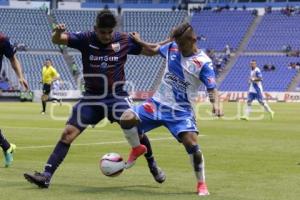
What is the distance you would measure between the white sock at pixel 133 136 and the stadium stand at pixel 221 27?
182ft

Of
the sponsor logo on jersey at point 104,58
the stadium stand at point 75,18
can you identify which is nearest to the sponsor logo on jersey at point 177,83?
the sponsor logo on jersey at point 104,58

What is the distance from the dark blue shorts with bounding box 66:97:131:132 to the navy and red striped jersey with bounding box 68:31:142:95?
143 millimetres

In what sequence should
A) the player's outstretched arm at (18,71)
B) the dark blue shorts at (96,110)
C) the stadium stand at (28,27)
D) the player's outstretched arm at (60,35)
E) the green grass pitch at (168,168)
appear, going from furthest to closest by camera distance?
the stadium stand at (28,27)
the player's outstretched arm at (18,71)
the dark blue shorts at (96,110)
the player's outstretched arm at (60,35)
the green grass pitch at (168,168)

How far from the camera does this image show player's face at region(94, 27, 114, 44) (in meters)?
9.81

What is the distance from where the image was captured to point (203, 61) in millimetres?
9516

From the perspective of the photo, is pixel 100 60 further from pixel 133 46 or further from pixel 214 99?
pixel 214 99

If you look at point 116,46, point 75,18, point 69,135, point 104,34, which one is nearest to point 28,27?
point 75,18

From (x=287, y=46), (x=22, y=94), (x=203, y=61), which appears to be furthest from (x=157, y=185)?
(x=287, y=46)

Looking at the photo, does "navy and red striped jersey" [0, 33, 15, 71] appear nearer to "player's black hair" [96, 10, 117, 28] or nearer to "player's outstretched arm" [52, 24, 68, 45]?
"player's outstretched arm" [52, 24, 68, 45]

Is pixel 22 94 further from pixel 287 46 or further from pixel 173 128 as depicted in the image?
pixel 173 128

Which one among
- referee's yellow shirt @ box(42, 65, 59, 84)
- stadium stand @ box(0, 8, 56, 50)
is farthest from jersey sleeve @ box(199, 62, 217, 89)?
stadium stand @ box(0, 8, 56, 50)

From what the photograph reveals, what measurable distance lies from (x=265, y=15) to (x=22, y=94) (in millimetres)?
25737

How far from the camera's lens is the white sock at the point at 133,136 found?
980cm

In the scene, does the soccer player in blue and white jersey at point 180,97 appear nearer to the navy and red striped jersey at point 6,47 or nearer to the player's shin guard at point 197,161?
the player's shin guard at point 197,161
